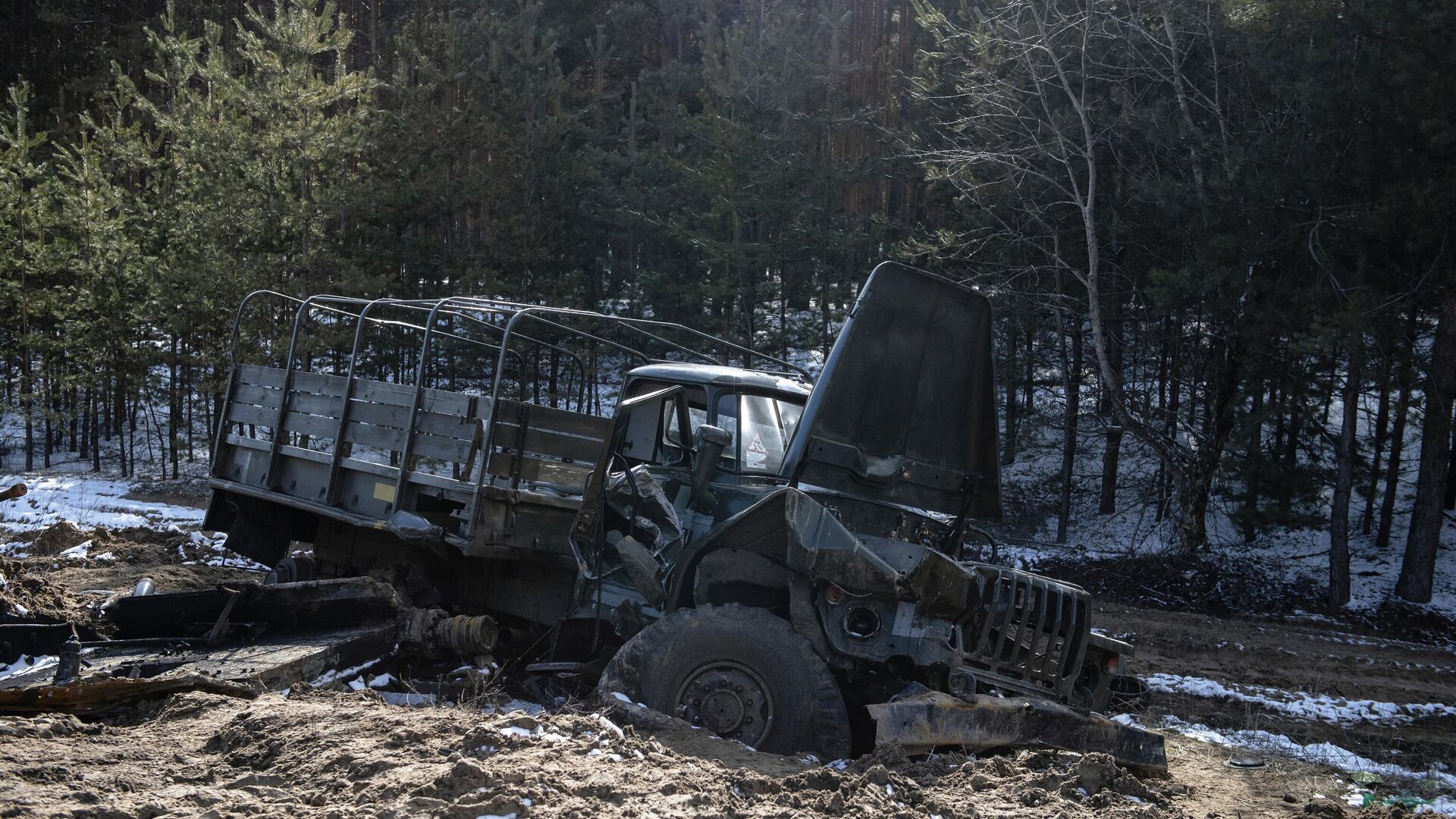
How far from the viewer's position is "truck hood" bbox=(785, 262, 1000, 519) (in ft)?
20.5

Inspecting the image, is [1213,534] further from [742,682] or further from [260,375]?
[260,375]

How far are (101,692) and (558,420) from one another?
3.53 meters

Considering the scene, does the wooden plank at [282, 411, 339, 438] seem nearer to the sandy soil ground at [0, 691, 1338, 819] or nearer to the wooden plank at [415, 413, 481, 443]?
the wooden plank at [415, 413, 481, 443]

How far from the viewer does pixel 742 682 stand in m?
5.59

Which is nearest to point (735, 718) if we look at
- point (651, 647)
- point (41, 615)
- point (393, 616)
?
point (651, 647)

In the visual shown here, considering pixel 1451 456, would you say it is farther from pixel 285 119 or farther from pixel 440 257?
pixel 285 119

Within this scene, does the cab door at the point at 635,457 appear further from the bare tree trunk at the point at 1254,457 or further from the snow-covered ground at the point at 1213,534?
the bare tree trunk at the point at 1254,457

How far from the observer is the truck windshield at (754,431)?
22.2 ft

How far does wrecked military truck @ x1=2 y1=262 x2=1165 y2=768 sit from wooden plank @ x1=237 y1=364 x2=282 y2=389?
3cm

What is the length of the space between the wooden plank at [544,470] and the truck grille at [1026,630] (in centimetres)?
293

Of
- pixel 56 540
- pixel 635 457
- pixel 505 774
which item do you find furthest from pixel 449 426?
pixel 56 540

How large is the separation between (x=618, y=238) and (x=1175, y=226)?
13728 mm

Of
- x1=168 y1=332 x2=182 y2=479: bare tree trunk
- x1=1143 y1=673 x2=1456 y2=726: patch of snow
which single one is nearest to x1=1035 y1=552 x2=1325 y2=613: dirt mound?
x1=1143 y1=673 x2=1456 y2=726: patch of snow

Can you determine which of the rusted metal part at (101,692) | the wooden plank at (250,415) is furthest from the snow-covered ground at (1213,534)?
the rusted metal part at (101,692)
